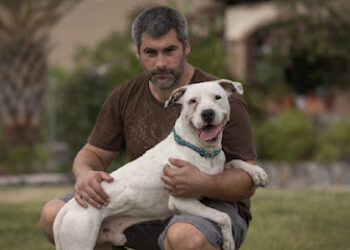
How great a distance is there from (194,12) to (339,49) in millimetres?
3723

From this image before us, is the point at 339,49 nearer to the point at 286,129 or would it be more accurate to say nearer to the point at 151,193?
the point at 286,129

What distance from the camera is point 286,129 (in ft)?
39.8

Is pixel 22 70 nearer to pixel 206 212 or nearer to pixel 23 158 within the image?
pixel 23 158

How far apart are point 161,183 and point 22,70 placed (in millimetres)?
10297

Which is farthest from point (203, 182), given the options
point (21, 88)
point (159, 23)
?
point (21, 88)

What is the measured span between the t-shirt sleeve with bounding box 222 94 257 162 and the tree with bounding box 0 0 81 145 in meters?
9.92

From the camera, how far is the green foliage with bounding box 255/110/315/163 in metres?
11.9

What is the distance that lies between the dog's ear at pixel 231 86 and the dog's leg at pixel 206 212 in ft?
2.10

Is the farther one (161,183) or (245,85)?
(245,85)

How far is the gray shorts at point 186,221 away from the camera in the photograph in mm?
3572

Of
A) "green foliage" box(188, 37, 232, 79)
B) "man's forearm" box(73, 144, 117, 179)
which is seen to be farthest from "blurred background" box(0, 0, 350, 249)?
"man's forearm" box(73, 144, 117, 179)

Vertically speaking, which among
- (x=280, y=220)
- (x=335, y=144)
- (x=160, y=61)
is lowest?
(x=335, y=144)

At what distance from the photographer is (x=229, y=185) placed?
12.2ft

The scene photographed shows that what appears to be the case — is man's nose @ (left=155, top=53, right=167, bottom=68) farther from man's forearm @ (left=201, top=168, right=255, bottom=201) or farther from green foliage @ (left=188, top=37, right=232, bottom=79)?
green foliage @ (left=188, top=37, right=232, bottom=79)
